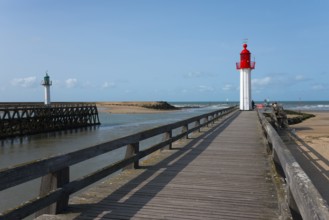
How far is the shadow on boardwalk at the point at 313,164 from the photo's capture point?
10742 mm

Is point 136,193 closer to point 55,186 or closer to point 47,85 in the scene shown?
point 55,186

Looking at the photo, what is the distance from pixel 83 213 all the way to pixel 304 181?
9.11 ft

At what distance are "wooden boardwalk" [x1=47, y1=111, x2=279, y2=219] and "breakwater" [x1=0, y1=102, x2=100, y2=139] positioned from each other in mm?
21985

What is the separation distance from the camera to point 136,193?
5707 millimetres

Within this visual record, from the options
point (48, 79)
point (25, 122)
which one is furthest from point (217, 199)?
point (48, 79)

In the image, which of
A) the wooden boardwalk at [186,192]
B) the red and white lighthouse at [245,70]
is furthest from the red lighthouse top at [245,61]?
the wooden boardwalk at [186,192]

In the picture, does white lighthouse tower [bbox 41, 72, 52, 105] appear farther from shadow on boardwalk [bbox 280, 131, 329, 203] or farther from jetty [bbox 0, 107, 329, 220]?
jetty [bbox 0, 107, 329, 220]

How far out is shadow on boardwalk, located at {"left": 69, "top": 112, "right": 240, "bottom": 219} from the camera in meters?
4.74

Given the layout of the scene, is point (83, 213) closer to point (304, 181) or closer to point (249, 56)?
point (304, 181)

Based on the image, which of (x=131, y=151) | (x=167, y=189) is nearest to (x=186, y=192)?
(x=167, y=189)

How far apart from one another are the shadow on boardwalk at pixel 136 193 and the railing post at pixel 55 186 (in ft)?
0.58

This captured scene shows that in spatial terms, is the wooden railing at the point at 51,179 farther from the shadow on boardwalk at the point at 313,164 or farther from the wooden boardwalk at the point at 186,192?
the shadow on boardwalk at the point at 313,164

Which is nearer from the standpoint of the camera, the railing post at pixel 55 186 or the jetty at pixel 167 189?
the jetty at pixel 167 189

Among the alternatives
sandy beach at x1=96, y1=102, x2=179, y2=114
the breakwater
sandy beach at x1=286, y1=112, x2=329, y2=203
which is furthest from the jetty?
sandy beach at x1=96, y1=102, x2=179, y2=114
